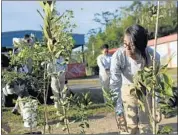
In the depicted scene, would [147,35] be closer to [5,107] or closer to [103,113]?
[103,113]

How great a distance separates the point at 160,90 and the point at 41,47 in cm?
145

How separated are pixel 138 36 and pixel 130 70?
13.2 inches

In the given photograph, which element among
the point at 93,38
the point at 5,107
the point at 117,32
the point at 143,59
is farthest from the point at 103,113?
the point at 117,32

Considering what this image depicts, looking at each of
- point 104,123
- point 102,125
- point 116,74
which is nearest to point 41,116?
point 116,74

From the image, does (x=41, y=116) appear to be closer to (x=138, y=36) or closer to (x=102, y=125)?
(x=138, y=36)

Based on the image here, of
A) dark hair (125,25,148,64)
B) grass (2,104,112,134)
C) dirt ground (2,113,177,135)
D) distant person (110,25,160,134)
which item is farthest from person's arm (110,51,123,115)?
dirt ground (2,113,177,135)

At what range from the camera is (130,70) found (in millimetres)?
3309

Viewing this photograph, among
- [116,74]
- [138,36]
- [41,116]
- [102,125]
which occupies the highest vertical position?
[138,36]

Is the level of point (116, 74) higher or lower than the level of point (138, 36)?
lower

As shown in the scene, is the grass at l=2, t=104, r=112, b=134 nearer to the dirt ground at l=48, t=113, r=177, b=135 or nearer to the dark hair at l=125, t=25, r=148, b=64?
the dirt ground at l=48, t=113, r=177, b=135

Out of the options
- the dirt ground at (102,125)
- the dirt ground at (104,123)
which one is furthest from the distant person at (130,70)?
the dirt ground at (104,123)

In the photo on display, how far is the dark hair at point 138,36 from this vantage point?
10.2 feet

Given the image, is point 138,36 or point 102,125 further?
point 102,125

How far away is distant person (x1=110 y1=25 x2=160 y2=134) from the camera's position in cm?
313
